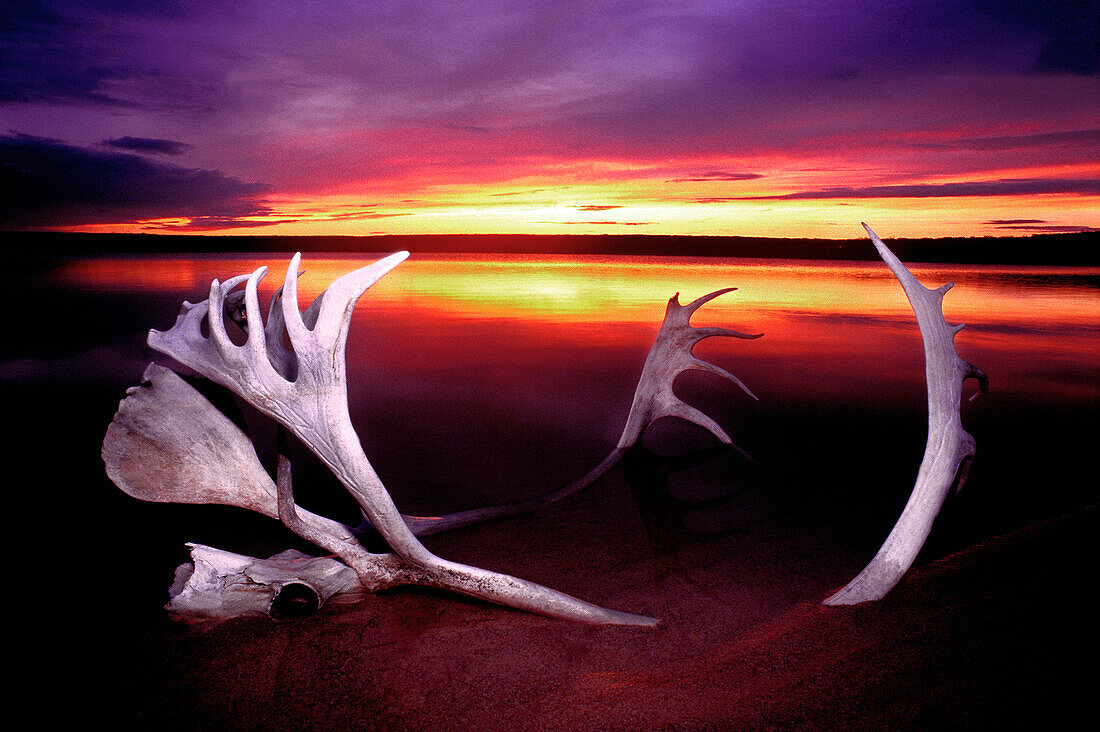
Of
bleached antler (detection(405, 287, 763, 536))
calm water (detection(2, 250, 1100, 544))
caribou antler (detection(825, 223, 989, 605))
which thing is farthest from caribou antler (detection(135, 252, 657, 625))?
bleached antler (detection(405, 287, 763, 536))

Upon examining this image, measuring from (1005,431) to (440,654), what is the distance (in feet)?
22.8

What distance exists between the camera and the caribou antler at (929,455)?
2562 mm

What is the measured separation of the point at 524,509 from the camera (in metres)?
3.88

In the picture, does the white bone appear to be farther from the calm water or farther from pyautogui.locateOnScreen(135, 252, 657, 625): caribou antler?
the calm water

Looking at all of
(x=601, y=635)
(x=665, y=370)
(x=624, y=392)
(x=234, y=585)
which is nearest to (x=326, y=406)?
(x=234, y=585)

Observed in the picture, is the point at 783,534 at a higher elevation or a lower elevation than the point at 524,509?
lower

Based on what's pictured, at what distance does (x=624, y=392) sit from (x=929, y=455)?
5196 mm

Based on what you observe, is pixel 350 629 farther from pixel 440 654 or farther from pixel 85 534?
pixel 85 534

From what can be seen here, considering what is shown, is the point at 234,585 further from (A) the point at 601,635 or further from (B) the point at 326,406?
(A) the point at 601,635

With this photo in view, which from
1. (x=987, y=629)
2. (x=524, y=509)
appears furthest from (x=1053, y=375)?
(x=524, y=509)

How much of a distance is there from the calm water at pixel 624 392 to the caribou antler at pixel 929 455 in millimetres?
1305

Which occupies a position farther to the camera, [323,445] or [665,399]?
[665,399]

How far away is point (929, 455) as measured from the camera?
8.79ft

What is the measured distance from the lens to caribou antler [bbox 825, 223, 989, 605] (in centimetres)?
256
